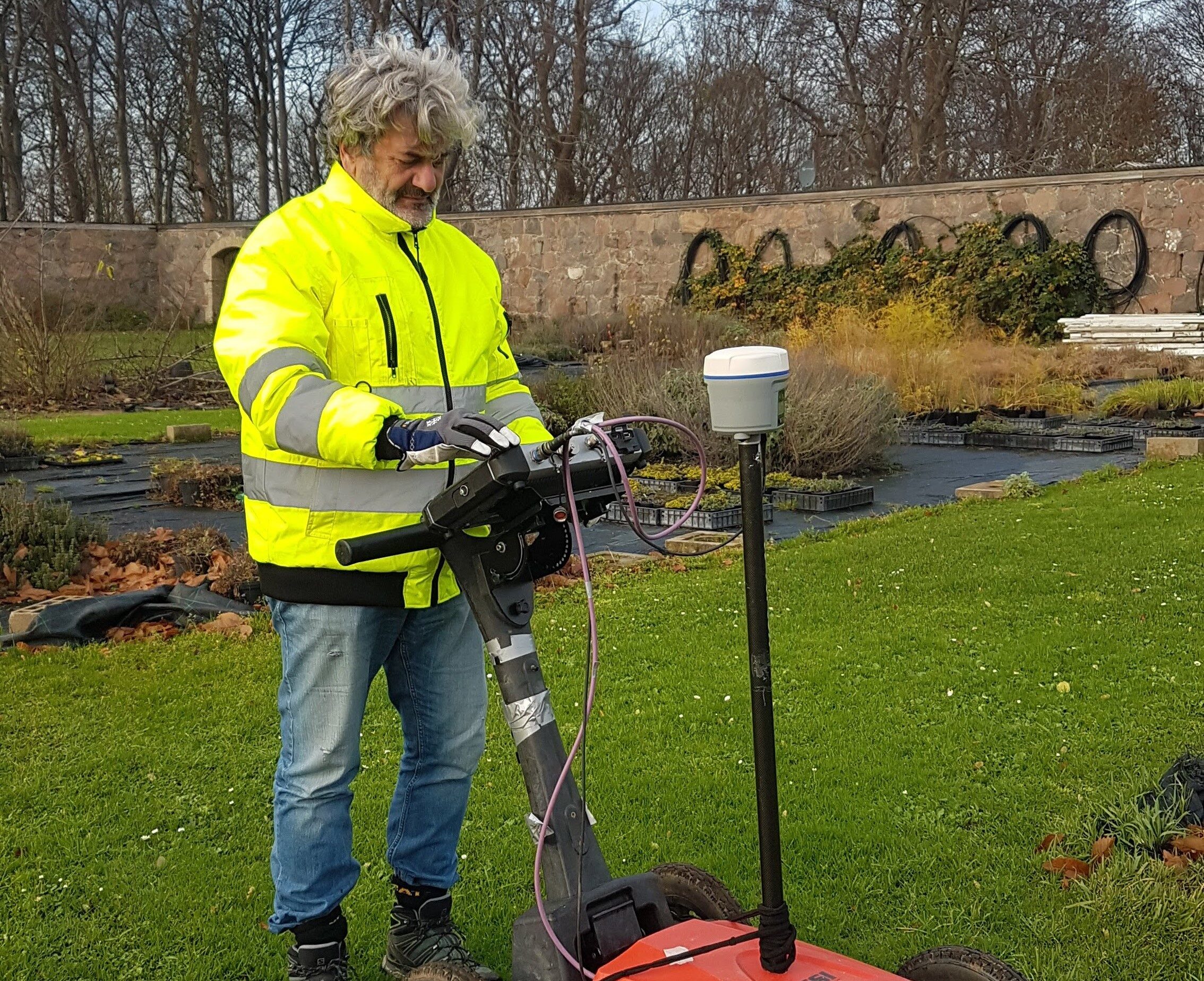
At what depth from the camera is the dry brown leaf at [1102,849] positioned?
3.32 meters

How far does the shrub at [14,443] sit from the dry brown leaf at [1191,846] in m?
9.66

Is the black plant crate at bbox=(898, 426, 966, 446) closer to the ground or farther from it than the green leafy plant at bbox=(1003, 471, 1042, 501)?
farther from it

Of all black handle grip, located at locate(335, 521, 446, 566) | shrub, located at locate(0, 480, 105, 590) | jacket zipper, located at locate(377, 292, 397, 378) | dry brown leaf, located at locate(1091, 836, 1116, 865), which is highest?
jacket zipper, located at locate(377, 292, 397, 378)

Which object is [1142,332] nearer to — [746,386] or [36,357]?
[36,357]

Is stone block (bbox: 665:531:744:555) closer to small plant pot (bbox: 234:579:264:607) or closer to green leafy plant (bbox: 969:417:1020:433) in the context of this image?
small plant pot (bbox: 234:579:264:607)

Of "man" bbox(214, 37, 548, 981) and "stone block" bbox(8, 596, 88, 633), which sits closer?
"man" bbox(214, 37, 548, 981)

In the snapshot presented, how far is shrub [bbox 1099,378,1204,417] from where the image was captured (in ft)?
43.3

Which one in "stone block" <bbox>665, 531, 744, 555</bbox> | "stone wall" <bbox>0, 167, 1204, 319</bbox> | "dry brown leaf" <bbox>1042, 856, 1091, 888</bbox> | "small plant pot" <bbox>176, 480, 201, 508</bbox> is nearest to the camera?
"dry brown leaf" <bbox>1042, 856, 1091, 888</bbox>

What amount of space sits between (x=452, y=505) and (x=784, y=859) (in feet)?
5.99

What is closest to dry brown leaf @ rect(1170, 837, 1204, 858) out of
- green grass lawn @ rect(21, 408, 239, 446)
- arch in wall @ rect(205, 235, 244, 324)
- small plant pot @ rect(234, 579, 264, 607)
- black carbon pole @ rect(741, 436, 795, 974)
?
black carbon pole @ rect(741, 436, 795, 974)

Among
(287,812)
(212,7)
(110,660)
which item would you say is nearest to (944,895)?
(287,812)

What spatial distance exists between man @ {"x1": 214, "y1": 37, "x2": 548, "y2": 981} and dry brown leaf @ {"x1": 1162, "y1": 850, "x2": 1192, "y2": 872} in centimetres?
174

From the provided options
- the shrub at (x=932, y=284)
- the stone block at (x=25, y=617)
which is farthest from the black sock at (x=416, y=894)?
the shrub at (x=932, y=284)

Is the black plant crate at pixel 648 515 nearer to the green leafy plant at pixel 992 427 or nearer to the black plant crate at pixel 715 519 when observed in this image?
the black plant crate at pixel 715 519
